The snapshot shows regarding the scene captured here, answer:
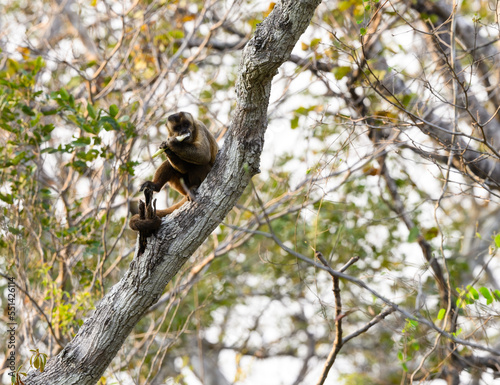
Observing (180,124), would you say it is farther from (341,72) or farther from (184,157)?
(341,72)

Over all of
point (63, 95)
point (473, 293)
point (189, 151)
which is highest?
point (63, 95)

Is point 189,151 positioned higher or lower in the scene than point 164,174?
lower

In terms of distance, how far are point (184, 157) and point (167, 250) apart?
4.35 feet

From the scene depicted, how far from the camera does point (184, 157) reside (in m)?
5.71

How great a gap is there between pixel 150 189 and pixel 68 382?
1862 mm

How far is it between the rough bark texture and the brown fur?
755 millimetres

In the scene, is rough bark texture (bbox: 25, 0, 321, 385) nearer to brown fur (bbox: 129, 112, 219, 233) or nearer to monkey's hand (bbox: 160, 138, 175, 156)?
brown fur (bbox: 129, 112, 219, 233)

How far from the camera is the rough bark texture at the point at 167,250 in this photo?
470cm

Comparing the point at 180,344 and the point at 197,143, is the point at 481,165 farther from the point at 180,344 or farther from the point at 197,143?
the point at 180,344

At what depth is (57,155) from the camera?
10.0 m

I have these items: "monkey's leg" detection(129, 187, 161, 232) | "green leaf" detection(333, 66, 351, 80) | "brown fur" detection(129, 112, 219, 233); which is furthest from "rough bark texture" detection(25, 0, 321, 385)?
"green leaf" detection(333, 66, 351, 80)

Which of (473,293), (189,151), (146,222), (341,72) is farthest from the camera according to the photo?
(341,72)

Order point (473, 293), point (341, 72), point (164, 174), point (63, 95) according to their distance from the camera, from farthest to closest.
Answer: point (341, 72)
point (63, 95)
point (164, 174)
point (473, 293)

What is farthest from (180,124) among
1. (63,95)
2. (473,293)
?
(473,293)
